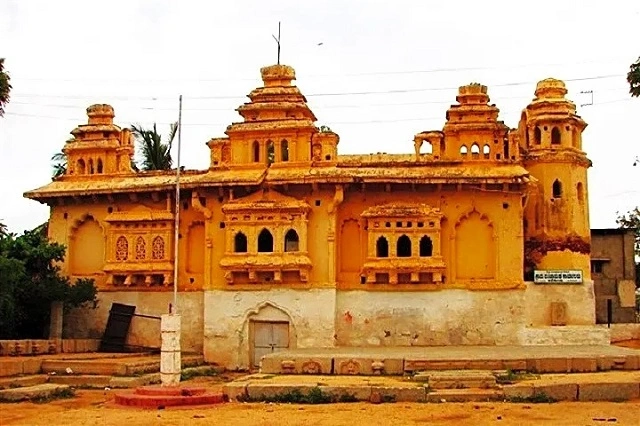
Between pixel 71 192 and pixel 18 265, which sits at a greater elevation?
pixel 71 192

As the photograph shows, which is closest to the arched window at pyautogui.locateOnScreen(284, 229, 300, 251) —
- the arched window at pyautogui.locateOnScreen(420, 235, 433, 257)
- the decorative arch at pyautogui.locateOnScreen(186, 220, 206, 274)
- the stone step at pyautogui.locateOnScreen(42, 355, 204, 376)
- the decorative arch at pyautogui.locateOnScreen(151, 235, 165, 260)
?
the decorative arch at pyautogui.locateOnScreen(186, 220, 206, 274)

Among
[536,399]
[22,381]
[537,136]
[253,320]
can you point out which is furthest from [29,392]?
[537,136]

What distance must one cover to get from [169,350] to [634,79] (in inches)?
415

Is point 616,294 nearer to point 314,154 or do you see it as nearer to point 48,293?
point 314,154

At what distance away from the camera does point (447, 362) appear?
19141 mm

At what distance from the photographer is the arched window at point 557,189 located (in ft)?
84.1

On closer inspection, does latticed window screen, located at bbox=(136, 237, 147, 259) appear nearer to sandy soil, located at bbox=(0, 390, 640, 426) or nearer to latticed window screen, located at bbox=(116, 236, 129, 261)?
latticed window screen, located at bbox=(116, 236, 129, 261)

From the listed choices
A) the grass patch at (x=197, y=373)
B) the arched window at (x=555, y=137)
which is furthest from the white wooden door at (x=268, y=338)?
the arched window at (x=555, y=137)

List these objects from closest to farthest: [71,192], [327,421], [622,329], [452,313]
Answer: [327,421], [452,313], [71,192], [622,329]

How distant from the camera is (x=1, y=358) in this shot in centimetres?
2181

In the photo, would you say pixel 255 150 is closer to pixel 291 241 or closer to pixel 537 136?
pixel 291 241

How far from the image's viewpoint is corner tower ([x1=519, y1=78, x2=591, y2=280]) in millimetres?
25453

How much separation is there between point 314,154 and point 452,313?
5.94 meters

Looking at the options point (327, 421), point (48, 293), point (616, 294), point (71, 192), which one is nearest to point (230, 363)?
point (48, 293)
